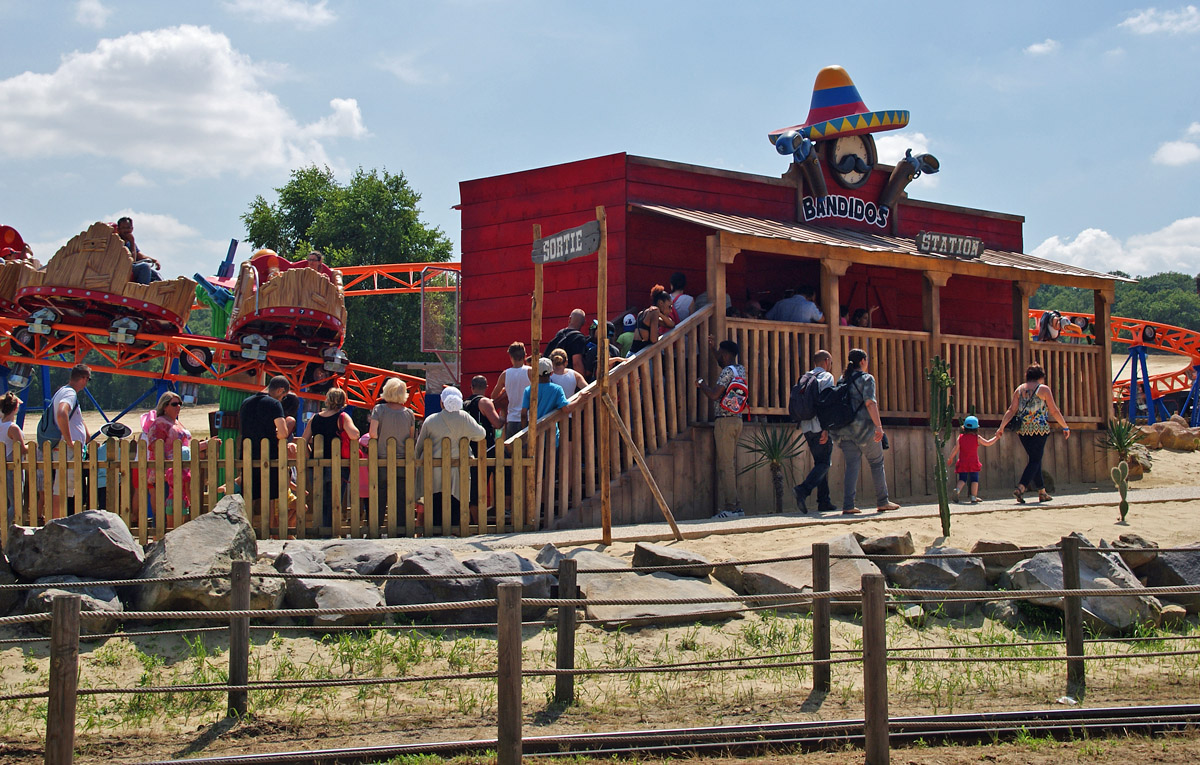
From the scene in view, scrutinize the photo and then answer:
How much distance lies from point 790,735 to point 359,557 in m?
3.68

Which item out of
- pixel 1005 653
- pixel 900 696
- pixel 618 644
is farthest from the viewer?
pixel 1005 653

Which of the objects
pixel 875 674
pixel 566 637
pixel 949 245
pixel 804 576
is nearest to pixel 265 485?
pixel 566 637

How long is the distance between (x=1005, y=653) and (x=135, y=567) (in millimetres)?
6182

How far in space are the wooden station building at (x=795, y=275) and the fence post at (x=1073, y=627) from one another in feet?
17.5

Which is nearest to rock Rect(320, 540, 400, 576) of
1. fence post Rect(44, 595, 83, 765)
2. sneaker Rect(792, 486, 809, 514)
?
fence post Rect(44, 595, 83, 765)

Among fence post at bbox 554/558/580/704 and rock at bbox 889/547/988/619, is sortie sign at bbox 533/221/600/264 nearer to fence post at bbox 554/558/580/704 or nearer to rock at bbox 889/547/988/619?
fence post at bbox 554/558/580/704

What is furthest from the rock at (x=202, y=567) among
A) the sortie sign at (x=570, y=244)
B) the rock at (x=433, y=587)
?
the sortie sign at (x=570, y=244)

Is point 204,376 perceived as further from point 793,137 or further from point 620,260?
point 793,137

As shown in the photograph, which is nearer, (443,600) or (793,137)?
(443,600)

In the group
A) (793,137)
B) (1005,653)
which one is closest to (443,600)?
(1005,653)

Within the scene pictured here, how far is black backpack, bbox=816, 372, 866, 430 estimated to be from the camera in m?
11.1

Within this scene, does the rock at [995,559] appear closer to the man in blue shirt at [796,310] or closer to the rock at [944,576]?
the rock at [944,576]

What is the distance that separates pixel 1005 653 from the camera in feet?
25.7

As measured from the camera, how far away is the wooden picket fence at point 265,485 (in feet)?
30.8
